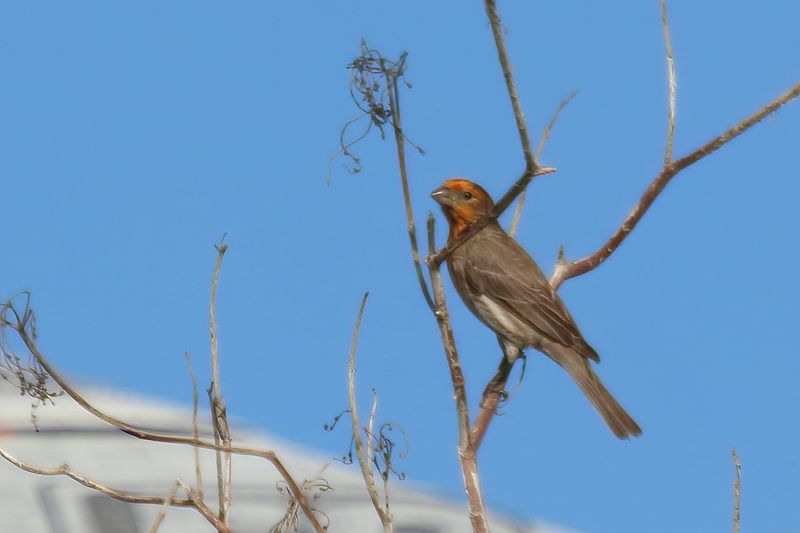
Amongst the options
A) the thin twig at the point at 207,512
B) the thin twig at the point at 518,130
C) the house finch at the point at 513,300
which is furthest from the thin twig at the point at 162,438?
the house finch at the point at 513,300

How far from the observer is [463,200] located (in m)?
7.60

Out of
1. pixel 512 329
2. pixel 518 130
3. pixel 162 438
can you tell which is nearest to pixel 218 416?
pixel 162 438

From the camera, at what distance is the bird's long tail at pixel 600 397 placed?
265 inches

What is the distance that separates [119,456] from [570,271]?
5014 millimetres

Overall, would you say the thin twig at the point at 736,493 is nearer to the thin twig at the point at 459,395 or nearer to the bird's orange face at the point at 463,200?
the thin twig at the point at 459,395

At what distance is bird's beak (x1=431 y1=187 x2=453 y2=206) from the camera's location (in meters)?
7.63

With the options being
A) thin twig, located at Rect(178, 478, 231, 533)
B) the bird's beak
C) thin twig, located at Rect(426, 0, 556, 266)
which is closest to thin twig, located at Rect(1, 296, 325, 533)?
thin twig, located at Rect(178, 478, 231, 533)

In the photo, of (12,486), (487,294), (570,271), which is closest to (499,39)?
(570,271)

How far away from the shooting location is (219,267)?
431 cm

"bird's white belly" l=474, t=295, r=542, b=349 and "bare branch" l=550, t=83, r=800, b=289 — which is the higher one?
"bird's white belly" l=474, t=295, r=542, b=349

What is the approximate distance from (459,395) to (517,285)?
3.45m

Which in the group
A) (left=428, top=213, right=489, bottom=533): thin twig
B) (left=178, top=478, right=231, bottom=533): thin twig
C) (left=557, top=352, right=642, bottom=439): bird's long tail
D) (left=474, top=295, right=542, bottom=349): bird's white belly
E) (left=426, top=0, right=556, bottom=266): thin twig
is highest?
(left=474, top=295, right=542, bottom=349): bird's white belly

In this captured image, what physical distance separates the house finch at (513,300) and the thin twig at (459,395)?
2725mm

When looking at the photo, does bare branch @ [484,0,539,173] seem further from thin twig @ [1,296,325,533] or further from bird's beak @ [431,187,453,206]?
bird's beak @ [431,187,453,206]
